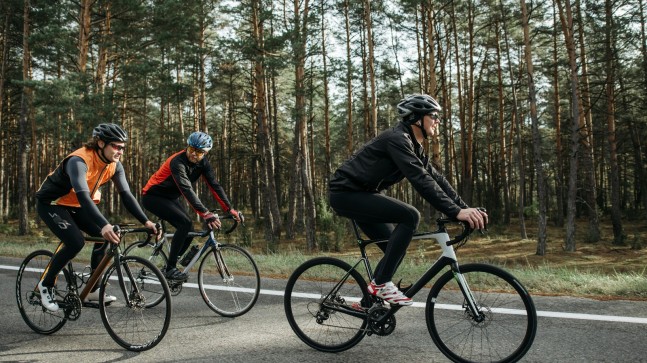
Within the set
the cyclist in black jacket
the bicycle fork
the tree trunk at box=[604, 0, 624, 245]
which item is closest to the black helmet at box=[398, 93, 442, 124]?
the cyclist in black jacket

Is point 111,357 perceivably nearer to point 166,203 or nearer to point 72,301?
point 72,301

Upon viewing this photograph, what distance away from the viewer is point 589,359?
3531 millimetres

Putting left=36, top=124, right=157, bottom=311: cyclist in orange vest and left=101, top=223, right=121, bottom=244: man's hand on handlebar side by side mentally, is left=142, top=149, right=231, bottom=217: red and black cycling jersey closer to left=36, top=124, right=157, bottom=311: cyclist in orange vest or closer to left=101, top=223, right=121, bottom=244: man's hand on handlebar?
left=36, top=124, right=157, bottom=311: cyclist in orange vest

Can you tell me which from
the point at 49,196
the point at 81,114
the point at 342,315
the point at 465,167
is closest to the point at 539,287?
the point at 342,315

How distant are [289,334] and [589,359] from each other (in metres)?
2.56

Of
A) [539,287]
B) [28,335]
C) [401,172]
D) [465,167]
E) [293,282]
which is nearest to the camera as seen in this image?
[401,172]

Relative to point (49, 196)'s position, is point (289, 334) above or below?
below

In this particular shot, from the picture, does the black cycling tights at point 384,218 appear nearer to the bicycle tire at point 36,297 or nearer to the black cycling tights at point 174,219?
the black cycling tights at point 174,219

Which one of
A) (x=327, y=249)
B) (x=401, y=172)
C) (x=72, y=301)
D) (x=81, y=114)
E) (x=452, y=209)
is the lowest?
(x=327, y=249)

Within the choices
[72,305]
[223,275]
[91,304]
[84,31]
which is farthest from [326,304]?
[84,31]

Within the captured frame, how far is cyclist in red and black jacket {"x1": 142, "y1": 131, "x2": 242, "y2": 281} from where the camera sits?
19.1ft

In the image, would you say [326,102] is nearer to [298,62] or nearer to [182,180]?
[298,62]

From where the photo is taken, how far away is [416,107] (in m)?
3.88

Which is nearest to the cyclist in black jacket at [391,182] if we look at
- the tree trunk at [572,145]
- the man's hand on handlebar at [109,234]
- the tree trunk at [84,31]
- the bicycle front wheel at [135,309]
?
the bicycle front wheel at [135,309]
